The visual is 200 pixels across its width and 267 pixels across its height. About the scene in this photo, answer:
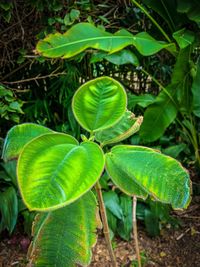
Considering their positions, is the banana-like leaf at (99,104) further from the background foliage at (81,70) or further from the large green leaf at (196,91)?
the large green leaf at (196,91)

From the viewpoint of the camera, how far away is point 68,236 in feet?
3.35

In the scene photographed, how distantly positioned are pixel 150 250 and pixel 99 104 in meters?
1.46

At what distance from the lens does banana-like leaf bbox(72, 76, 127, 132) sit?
1.06 m

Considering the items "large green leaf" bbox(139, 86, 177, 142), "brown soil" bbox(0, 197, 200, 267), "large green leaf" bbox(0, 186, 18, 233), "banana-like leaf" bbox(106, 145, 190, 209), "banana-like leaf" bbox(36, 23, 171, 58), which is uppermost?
"banana-like leaf" bbox(36, 23, 171, 58)

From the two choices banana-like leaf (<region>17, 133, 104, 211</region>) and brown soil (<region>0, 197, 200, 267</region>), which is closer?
banana-like leaf (<region>17, 133, 104, 211</region>)

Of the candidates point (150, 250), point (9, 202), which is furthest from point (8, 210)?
point (150, 250)

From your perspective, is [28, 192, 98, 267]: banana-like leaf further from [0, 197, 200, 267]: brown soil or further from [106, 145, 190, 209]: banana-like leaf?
[0, 197, 200, 267]: brown soil

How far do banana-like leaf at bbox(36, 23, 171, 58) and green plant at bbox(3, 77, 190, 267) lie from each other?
104 cm

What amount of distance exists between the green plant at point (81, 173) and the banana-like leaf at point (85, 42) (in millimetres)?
1036

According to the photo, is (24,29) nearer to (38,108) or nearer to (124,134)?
(38,108)

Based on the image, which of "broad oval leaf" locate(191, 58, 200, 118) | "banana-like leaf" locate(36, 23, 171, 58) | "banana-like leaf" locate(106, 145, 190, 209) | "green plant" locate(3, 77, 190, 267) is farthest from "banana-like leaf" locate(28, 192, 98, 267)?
"broad oval leaf" locate(191, 58, 200, 118)

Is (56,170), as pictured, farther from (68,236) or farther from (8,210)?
(8,210)

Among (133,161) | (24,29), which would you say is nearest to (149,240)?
(24,29)

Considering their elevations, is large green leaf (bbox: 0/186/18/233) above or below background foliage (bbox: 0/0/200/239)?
below
